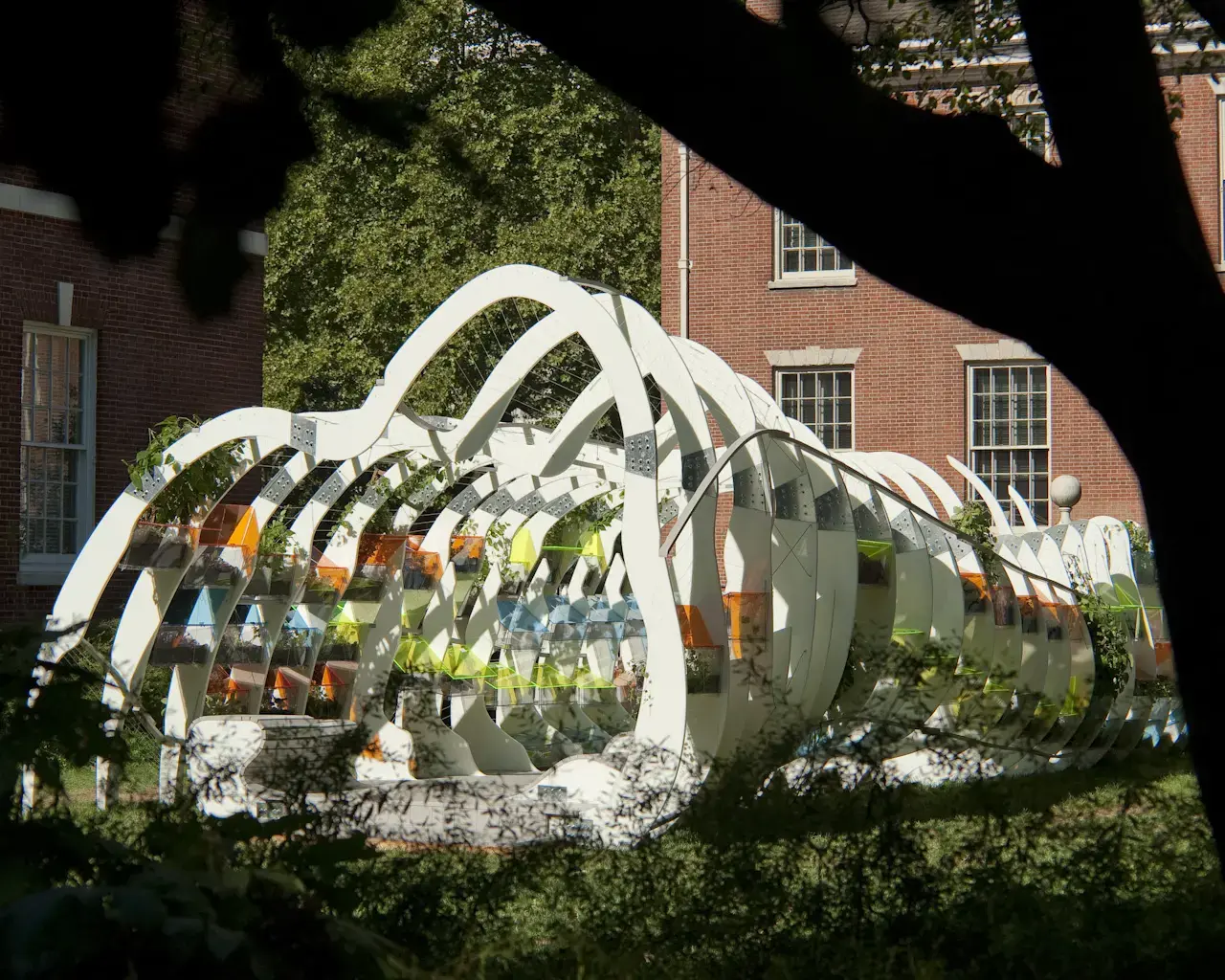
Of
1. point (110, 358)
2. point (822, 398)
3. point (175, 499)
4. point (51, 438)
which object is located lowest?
point (175, 499)

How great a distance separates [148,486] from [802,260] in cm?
1533

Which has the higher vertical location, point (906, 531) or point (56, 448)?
point (56, 448)

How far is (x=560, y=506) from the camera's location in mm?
14133

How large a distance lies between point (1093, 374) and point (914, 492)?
10766 millimetres

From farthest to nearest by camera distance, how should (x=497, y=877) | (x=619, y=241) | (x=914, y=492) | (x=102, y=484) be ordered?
(x=619, y=241) → (x=102, y=484) → (x=914, y=492) → (x=497, y=877)

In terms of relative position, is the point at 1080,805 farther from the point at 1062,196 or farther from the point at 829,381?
the point at 829,381

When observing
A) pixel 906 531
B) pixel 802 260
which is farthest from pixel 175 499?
pixel 802 260

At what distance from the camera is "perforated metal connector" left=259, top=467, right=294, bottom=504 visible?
11.2 m

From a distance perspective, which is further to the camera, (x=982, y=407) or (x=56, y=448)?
(x=982, y=407)

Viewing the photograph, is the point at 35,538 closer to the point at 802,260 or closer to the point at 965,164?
the point at 802,260

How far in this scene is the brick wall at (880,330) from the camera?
22.7 m

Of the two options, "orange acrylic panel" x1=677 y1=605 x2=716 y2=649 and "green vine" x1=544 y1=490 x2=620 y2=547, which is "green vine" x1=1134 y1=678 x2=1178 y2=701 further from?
"orange acrylic panel" x1=677 y1=605 x2=716 y2=649

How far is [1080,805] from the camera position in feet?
17.2

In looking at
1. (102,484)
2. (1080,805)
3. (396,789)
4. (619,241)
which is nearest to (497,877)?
(396,789)
